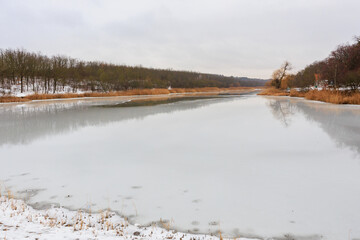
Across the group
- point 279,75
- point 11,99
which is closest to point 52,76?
point 11,99

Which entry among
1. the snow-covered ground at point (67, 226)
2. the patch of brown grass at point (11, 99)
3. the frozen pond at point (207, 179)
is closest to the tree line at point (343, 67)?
the frozen pond at point (207, 179)

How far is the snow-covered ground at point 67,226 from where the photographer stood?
6.57 feet

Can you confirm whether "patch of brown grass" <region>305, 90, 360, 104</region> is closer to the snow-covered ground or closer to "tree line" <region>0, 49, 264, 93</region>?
the snow-covered ground

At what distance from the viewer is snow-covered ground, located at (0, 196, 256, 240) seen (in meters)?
2.00

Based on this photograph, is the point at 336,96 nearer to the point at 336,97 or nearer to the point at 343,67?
the point at 336,97

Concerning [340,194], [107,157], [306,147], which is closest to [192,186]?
[340,194]

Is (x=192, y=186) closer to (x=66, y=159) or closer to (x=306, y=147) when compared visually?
(x=66, y=159)

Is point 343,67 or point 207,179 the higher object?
point 343,67

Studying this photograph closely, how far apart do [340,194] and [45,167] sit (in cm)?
422

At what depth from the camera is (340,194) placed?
2.70 meters

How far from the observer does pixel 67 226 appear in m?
2.22

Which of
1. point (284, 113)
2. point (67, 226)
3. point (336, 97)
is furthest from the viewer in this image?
point (336, 97)

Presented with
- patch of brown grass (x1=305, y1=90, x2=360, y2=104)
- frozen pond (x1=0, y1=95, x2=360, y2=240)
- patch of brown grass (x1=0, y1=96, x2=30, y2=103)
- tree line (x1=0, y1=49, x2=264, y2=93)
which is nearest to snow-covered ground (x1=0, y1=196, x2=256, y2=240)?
frozen pond (x1=0, y1=95, x2=360, y2=240)

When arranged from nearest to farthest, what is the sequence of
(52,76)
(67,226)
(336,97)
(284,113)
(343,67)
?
(67,226), (284,113), (336,97), (343,67), (52,76)
